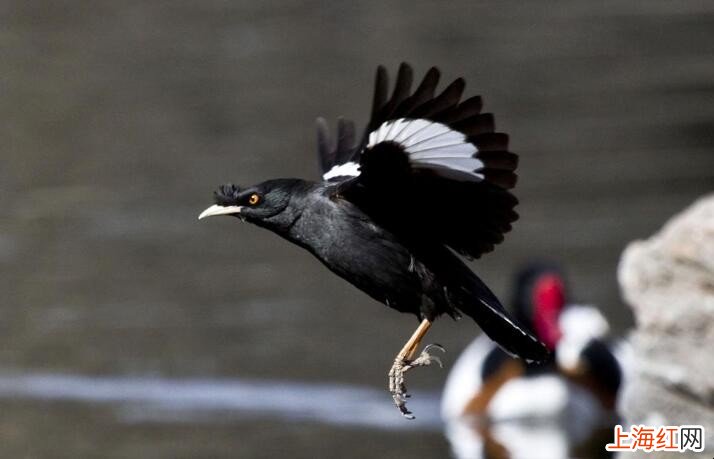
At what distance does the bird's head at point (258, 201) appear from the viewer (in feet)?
19.4

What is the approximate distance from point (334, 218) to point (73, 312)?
808cm

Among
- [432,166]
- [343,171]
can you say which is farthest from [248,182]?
[432,166]

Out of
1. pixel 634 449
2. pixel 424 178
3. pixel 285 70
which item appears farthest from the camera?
pixel 285 70

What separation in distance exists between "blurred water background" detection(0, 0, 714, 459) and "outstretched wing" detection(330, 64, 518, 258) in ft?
18.1

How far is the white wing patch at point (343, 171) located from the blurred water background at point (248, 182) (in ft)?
15.7

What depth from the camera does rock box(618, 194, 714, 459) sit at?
27.9 feet

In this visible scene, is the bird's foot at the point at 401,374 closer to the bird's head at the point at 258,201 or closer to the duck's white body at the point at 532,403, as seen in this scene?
the bird's head at the point at 258,201

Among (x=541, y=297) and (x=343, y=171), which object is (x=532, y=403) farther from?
(x=343, y=171)

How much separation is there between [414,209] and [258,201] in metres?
0.57

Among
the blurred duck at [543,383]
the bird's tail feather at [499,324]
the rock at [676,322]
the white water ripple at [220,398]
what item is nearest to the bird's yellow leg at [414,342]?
the bird's tail feather at [499,324]

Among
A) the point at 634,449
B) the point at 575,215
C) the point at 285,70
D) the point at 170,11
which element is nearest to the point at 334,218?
the point at 634,449

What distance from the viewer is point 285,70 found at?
1991 centimetres

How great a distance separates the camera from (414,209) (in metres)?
5.79

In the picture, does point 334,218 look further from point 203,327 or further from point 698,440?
point 203,327
